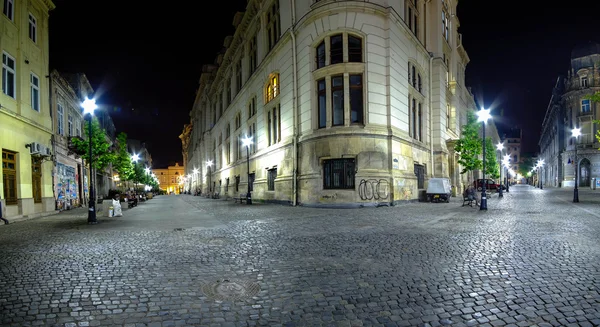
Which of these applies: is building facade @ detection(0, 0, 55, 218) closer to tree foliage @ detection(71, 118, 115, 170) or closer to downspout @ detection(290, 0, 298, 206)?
tree foliage @ detection(71, 118, 115, 170)

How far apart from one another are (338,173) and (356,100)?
5083mm

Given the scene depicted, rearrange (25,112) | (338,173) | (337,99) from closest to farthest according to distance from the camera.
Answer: (25,112), (338,173), (337,99)

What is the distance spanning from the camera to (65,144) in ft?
90.4

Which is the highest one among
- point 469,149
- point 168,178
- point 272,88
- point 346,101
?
point 272,88

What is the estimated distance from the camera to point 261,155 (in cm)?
3209

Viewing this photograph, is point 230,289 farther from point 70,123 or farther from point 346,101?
point 70,123

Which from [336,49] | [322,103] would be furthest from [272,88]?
[336,49]

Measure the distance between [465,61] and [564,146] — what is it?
38.4 metres

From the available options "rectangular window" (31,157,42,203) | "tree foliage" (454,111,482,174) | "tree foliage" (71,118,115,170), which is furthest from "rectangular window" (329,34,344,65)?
"tree foliage" (454,111,482,174)

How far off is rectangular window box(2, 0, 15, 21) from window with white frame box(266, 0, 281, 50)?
695 inches

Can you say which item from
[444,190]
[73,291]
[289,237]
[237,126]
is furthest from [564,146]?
[73,291]

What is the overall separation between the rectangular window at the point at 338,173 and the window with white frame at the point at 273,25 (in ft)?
44.2

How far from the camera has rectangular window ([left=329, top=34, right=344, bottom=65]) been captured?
74.2 feet

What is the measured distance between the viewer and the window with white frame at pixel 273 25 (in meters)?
29.3
